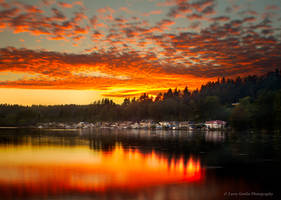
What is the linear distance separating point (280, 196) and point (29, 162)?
812 inches

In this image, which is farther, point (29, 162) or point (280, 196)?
point (29, 162)

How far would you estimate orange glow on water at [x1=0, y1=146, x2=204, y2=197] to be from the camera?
51.7 feet

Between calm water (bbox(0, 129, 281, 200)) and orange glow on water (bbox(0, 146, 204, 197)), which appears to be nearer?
calm water (bbox(0, 129, 281, 200))

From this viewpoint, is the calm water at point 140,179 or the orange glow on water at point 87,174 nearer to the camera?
the calm water at point 140,179

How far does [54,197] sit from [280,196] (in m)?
11.0

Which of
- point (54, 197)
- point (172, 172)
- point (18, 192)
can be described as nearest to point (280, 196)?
point (172, 172)

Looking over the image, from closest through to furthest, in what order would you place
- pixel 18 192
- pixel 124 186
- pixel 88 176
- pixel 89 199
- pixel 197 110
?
1. pixel 89 199
2. pixel 18 192
3. pixel 124 186
4. pixel 88 176
5. pixel 197 110

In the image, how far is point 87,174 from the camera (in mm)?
19859

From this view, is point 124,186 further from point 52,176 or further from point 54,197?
point 52,176

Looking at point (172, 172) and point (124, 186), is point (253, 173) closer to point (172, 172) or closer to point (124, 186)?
point (172, 172)

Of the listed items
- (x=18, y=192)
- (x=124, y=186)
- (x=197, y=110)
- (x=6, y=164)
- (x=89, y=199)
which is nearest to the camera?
(x=89, y=199)

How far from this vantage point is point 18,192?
1461 cm

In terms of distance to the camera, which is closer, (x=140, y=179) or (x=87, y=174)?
(x=140, y=179)

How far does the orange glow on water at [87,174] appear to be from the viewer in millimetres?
15766
